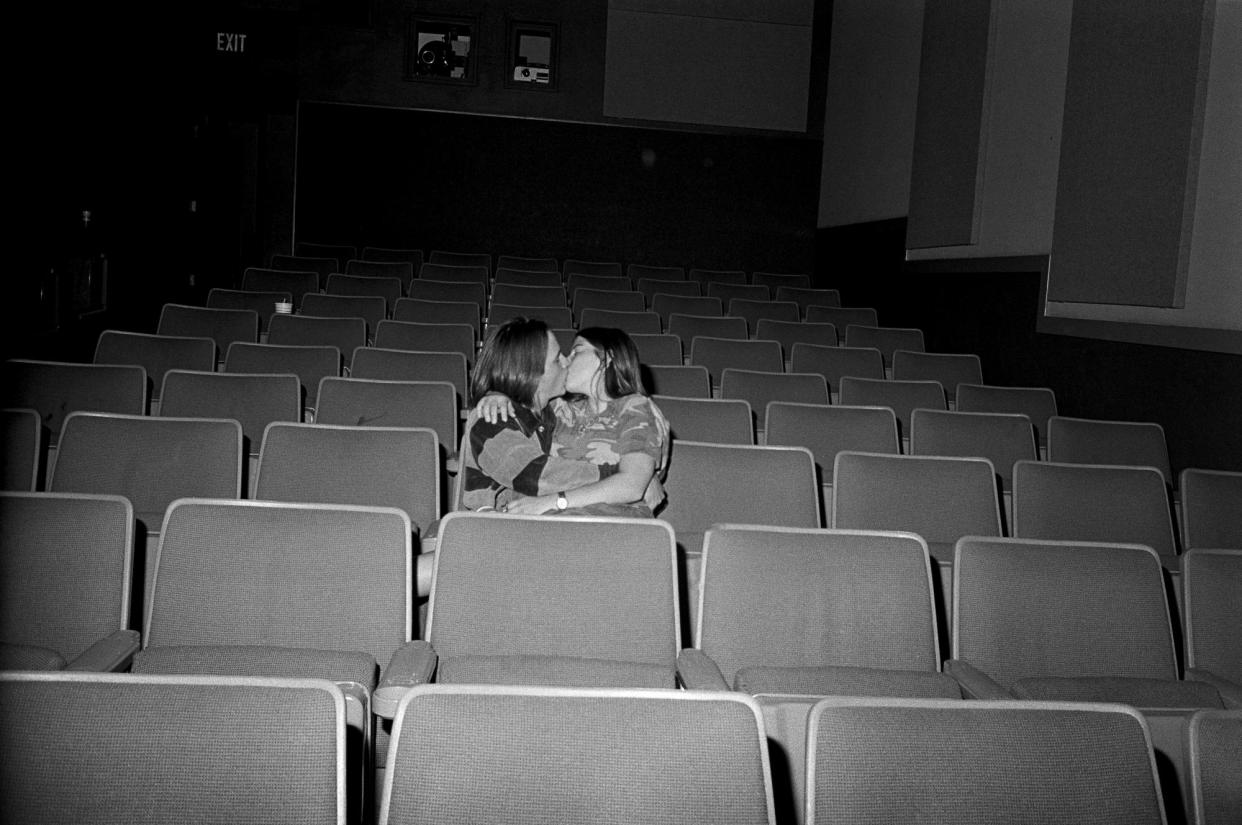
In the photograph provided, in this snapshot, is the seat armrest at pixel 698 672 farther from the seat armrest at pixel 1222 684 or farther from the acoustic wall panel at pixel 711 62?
the acoustic wall panel at pixel 711 62

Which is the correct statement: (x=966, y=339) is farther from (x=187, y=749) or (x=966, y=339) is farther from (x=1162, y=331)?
(x=187, y=749)

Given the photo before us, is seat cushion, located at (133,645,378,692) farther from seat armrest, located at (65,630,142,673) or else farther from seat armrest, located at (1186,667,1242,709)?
seat armrest, located at (1186,667,1242,709)

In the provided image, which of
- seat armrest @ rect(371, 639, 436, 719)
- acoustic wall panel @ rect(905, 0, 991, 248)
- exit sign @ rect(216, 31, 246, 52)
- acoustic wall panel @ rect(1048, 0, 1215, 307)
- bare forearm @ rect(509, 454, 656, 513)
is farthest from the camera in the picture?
exit sign @ rect(216, 31, 246, 52)

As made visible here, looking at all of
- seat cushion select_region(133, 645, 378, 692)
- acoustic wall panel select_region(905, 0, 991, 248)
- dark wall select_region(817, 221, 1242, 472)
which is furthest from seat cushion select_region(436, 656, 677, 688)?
acoustic wall panel select_region(905, 0, 991, 248)

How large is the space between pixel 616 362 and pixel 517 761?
Result: 138 cm

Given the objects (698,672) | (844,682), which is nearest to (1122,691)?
(844,682)

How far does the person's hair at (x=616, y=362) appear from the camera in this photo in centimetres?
240

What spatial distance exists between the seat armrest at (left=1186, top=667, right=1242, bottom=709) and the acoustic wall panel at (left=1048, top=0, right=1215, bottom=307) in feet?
8.12

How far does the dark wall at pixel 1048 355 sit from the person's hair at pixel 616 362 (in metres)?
2.45

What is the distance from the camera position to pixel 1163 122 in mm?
4004

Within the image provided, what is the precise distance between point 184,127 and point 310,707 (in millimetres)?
7061

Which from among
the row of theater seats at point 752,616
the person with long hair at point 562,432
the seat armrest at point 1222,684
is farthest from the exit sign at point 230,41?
the seat armrest at point 1222,684

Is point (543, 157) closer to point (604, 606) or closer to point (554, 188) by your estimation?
point (554, 188)

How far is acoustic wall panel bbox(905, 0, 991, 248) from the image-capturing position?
19.3 ft
